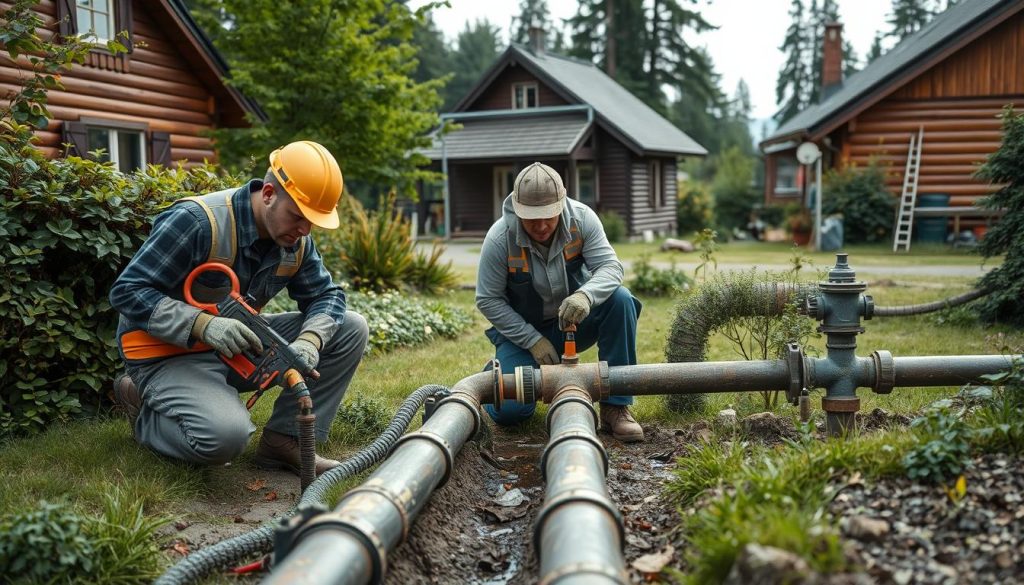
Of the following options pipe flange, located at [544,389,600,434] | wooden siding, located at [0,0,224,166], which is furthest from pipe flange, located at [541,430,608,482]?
wooden siding, located at [0,0,224,166]

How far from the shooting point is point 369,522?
2613 mm

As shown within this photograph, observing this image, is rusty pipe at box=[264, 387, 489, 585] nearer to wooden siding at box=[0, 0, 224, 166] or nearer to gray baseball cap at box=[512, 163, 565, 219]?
gray baseball cap at box=[512, 163, 565, 219]

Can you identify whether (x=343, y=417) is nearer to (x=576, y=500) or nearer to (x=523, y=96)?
(x=576, y=500)

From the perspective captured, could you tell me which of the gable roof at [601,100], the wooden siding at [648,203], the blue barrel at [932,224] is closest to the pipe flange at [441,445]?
the blue barrel at [932,224]

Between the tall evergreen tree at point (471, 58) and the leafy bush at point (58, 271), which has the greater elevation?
the tall evergreen tree at point (471, 58)

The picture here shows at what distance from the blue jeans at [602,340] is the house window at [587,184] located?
21.4 meters

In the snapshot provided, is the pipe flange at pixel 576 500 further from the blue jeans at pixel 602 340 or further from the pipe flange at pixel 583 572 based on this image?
the blue jeans at pixel 602 340

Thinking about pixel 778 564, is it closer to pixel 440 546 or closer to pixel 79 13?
pixel 440 546

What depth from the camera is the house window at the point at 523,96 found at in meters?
28.3

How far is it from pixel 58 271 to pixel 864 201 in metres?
18.7

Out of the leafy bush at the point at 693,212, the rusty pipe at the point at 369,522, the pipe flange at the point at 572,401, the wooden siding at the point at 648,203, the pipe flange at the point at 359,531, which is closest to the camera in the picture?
the rusty pipe at the point at 369,522

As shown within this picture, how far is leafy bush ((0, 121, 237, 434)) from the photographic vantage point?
438 cm

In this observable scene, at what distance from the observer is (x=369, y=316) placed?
7883mm

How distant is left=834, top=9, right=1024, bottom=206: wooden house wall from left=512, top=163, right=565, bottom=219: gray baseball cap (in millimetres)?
17809
